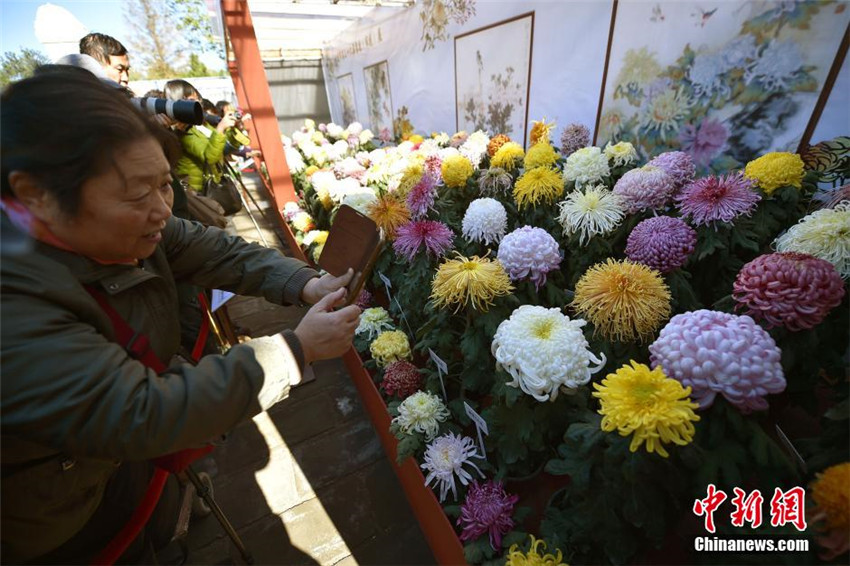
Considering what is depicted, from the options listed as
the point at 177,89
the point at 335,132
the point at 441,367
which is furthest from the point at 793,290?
the point at 335,132

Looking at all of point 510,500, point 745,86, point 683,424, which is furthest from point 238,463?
point 745,86

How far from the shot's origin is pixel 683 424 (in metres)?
0.68

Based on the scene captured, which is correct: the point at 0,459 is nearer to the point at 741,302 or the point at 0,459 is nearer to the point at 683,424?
the point at 683,424

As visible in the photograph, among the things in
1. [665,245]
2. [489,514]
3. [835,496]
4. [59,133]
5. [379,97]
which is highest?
[379,97]

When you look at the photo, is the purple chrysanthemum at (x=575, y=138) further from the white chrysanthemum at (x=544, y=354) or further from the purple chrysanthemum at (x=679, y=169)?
the white chrysanthemum at (x=544, y=354)

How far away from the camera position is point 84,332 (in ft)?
2.43

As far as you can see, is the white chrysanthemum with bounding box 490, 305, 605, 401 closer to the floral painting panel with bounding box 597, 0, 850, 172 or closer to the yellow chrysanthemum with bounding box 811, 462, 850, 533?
the yellow chrysanthemum with bounding box 811, 462, 850, 533

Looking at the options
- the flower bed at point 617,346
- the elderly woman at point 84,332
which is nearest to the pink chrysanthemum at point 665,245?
the flower bed at point 617,346

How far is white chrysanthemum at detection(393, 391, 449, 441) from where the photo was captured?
4.70ft

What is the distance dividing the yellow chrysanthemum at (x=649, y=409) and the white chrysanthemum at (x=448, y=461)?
2.26ft

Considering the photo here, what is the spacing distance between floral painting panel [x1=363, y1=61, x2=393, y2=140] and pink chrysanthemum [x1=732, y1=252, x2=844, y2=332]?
4777 mm

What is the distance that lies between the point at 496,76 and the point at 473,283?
2.52 metres

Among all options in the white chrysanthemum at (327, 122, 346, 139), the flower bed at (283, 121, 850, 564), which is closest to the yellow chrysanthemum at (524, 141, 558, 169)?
the flower bed at (283, 121, 850, 564)

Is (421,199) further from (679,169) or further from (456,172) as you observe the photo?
(679,169)
